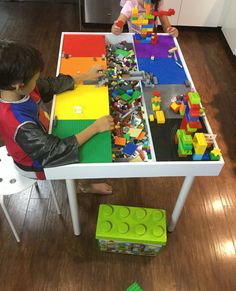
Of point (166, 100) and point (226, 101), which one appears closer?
point (166, 100)

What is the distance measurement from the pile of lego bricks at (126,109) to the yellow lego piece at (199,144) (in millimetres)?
185

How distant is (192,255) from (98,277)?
496 mm

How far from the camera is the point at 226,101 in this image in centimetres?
244

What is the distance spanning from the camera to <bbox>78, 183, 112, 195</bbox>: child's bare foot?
69.0 inches

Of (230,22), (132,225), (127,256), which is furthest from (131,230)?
(230,22)

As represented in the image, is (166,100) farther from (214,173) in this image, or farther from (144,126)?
(214,173)

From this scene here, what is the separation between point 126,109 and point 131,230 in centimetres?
56

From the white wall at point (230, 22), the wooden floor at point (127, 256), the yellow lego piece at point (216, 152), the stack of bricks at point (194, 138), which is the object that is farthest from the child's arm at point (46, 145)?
the white wall at point (230, 22)

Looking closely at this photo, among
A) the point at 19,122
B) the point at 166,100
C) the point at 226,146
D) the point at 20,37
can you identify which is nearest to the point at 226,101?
the point at 226,146

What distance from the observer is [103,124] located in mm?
1195

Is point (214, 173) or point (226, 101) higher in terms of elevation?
point (214, 173)

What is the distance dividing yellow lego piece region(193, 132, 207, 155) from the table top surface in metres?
0.05

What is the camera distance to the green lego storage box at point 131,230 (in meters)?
1.38

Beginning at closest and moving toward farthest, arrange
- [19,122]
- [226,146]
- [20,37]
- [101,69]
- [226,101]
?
[19,122] < [101,69] < [226,146] < [226,101] < [20,37]
